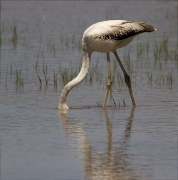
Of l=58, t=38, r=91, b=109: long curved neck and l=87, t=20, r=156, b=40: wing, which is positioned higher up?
l=87, t=20, r=156, b=40: wing

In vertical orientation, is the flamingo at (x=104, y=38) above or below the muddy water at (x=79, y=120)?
above

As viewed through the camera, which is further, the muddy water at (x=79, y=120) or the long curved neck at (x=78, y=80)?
the long curved neck at (x=78, y=80)

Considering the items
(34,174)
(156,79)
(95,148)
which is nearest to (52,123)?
(95,148)

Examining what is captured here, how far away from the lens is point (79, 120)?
9062 millimetres

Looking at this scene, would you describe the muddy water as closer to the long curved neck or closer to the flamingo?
the long curved neck

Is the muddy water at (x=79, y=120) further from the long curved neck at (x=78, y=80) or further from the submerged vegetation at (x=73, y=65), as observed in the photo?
the long curved neck at (x=78, y=80)

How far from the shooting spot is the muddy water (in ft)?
21.4

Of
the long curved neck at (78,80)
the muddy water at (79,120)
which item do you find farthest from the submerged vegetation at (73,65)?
the long curved neck at (78,80)

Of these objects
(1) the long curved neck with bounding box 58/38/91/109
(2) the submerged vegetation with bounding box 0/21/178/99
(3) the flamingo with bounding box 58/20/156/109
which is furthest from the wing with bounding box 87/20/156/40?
(2) the submerged vegetation with bounding box 0/21/178/99

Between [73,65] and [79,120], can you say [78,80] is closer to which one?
[79,120]

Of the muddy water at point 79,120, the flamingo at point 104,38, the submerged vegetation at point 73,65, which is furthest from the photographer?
the submerged vegetation at point 73,65

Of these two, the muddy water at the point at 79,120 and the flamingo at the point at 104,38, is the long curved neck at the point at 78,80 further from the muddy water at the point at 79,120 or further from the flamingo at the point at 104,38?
the muddy water at the point at 79,120

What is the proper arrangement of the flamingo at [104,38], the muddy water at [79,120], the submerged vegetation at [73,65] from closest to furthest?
the muddy water at [79,120] < the flamingo at [104,38] < the submerged vegetation at [73,65]

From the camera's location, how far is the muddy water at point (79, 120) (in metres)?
6.53
